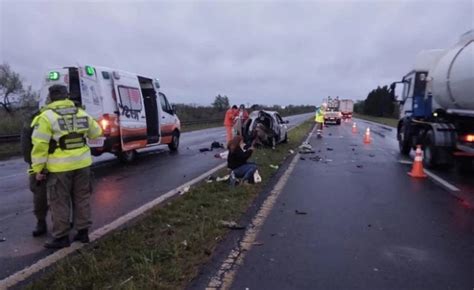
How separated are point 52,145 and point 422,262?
4.27 m

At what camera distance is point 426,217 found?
6926 mm

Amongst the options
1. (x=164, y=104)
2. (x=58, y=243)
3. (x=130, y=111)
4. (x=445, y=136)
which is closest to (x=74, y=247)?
(x=58, y=243)

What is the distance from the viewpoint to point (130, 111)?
13.3 metres

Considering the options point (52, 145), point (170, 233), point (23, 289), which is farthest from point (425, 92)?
point (23, 289)

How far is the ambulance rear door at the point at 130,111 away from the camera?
41.8 feet

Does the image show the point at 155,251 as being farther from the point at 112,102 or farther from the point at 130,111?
the point at 130,111

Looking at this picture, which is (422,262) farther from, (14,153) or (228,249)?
(14,153)

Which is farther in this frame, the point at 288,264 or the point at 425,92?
the point at 425,92

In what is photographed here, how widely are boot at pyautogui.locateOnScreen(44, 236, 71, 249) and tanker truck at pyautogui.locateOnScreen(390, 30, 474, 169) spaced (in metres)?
9.14

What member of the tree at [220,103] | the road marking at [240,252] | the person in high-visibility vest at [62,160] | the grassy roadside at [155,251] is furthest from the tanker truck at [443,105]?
the tree at [220,103]

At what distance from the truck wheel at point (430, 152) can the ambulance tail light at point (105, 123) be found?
8657mm

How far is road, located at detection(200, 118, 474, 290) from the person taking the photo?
4.41m

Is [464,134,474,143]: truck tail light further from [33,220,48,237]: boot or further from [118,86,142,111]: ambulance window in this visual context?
[33,220,48,237]: boot

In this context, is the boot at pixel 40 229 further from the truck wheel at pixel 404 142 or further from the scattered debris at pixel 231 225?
the truck wheel at pixel 404 142
